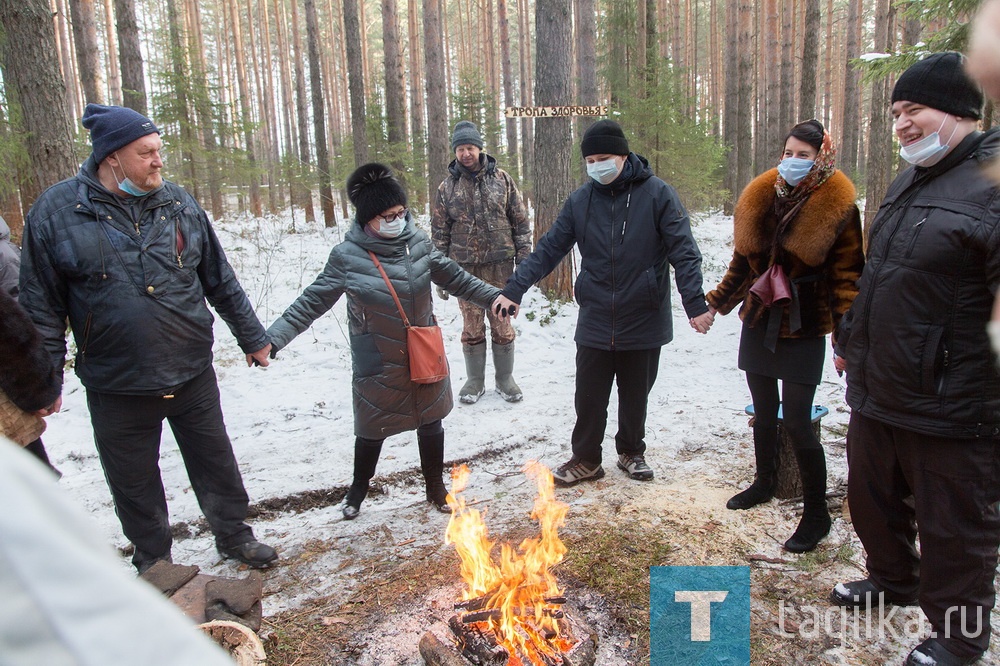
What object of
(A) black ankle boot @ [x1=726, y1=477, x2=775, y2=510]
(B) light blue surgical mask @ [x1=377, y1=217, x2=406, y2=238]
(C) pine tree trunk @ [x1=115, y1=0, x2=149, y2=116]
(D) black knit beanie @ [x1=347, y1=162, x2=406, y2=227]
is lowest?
(A) black ankle boot @ [x1=726, y1=477, x2=775, y2=510]

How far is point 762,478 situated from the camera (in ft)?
13.7

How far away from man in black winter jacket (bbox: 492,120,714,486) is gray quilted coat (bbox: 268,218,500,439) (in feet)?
2.76

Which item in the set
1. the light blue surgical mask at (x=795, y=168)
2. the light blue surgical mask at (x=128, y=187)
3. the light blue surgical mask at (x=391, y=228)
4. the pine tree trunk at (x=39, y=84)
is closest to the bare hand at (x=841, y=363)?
the light blue surgical mask at (x=795, y=168)

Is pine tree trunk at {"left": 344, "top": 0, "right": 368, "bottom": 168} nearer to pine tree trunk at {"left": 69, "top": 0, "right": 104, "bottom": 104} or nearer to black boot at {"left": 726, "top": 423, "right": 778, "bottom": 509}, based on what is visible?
pine tree trunk at {"left": 69, "top": 0, "right": 104, "bottom": 104}

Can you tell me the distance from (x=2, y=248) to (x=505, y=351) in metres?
Answer: 4.18

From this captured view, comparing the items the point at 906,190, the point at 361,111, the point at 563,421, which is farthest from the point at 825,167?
the point at 361,111

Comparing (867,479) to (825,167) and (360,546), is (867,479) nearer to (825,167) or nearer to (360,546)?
(825,167)

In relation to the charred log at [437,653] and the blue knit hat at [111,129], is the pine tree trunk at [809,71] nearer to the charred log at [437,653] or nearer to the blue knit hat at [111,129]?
the blue knit hat at [111,129]

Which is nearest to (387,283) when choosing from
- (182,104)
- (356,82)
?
(182,104)

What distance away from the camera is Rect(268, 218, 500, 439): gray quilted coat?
13.2 ft

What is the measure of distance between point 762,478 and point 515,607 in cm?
208

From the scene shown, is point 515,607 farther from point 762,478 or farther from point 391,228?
point 391,228

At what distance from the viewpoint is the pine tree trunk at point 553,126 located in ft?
28.9

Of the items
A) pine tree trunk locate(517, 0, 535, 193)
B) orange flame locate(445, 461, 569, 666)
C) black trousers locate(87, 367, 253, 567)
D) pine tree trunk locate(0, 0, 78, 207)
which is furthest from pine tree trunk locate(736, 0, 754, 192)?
black trousers locate(87, 367, 253, 567)
